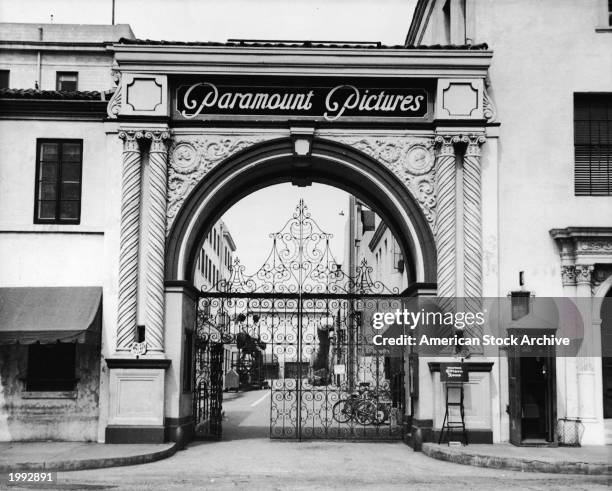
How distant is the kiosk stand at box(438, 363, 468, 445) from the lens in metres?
17.1

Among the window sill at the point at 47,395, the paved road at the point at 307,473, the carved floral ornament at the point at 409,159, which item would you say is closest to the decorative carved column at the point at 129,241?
the window sill at the point at 47,395

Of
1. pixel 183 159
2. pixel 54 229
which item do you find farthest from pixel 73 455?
pixel 183 159

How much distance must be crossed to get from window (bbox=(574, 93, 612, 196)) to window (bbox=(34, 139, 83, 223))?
1074cm

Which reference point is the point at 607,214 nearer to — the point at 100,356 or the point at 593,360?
the point at 593,360

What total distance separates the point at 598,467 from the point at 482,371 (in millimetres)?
3556

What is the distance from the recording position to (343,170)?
19.1 m

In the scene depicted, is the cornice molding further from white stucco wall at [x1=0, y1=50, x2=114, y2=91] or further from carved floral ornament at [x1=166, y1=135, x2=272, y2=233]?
white stucco wall at [x1=0, y1=50, x2=114, y2=91]

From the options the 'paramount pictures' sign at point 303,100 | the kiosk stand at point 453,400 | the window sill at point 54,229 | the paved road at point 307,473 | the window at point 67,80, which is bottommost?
the paved road at point 307,473

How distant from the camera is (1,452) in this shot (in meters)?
15.7

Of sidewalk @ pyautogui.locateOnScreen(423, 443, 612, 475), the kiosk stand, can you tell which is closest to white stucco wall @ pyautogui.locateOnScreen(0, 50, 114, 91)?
the kiosk stand

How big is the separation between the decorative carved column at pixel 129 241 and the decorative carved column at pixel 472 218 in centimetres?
682

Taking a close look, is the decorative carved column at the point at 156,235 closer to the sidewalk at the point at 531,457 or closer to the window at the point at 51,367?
the window at the point at 51,367

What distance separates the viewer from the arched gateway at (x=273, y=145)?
18.0 metres

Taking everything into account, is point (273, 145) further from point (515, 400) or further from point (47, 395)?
point (515, 400)
